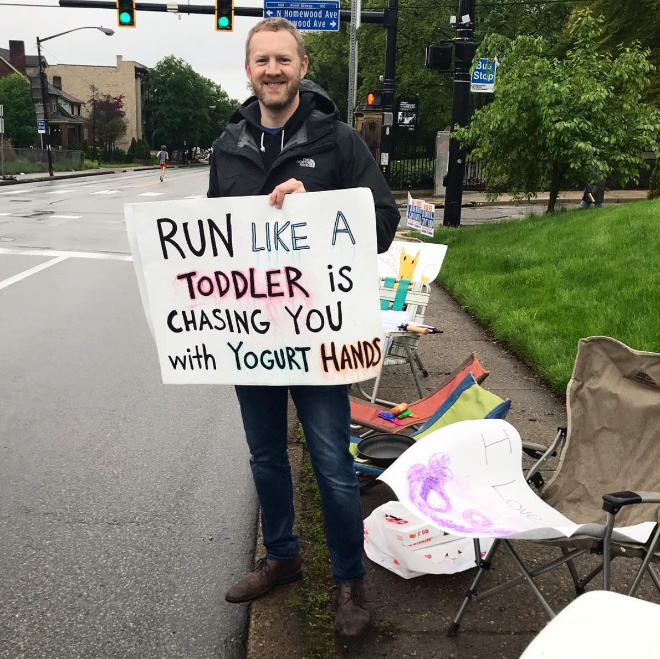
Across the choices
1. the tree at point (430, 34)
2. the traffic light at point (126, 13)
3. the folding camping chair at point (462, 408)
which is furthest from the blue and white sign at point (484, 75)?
the tree at point (430, 34)

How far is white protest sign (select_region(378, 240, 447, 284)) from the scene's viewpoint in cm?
635

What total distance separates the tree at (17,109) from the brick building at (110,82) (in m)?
33.3

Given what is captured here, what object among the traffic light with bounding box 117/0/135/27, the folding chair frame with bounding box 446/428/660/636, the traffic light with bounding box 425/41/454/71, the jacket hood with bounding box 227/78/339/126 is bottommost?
the folding chair frame with bounding box 446/428/660/636

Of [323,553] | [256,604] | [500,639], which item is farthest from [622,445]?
[256,604]

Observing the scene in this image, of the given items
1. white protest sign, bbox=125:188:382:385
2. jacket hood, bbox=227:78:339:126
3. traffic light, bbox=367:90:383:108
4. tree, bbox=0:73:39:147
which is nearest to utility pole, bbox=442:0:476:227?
traffic light, bbox=367:90:383:108

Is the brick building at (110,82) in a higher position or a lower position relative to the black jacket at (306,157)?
higher

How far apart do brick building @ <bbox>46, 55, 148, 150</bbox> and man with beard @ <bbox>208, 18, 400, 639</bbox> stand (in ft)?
325

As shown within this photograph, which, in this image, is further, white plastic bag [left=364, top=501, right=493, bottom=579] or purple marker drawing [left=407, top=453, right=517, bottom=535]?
white plastic bag [left=364, top=501, right=493, bottom=579]

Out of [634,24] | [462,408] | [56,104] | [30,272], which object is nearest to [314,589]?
[462,408]

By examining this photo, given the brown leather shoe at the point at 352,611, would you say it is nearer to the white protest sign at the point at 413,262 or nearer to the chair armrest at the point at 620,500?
the chair armrest at the point at 620,500

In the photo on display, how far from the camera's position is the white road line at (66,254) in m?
12.9

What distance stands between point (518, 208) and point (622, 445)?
21.4 m

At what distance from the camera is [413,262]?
638 centimetres

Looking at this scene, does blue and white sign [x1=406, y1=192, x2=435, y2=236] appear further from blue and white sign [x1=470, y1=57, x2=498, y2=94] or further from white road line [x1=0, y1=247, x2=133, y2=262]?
blue and white sign [x1=470, y1=57, x2=498, y2=94]
